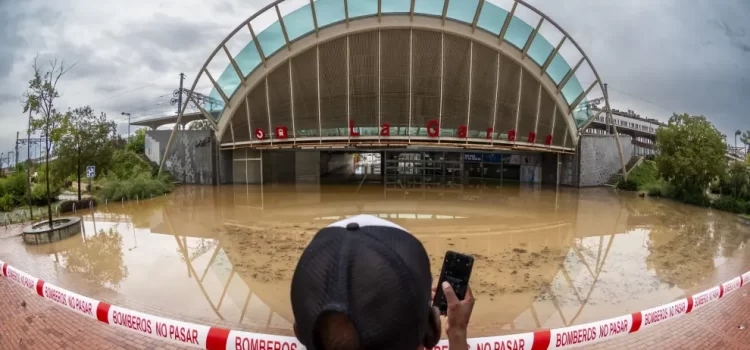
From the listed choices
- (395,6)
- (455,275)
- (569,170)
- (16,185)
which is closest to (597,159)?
(569,170)

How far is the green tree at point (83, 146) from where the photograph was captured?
18734 mm

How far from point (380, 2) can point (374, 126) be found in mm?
8519

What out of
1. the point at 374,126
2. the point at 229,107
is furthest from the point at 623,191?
the point at 229,107

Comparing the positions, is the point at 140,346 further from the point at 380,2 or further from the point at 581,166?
the point at 581,166

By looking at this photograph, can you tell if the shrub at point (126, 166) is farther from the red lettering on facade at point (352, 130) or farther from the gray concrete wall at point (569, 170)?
the gray concrete wall at point (569, 170)

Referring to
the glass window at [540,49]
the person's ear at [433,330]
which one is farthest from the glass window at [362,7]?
the person's ear at [433,330]

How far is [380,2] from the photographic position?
24.8 m

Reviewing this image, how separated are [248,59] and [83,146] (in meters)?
12.2

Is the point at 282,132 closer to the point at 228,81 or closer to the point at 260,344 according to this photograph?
the point at 228,81

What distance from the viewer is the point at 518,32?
26.1 m

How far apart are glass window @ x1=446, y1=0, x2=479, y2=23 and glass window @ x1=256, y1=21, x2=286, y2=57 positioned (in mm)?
11796

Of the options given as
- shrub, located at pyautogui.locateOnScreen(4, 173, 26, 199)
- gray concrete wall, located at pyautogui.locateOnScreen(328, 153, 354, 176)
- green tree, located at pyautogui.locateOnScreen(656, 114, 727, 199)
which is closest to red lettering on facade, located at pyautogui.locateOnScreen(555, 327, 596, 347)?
green tree, located at pyautogui.locateOnScreen(656, 114, 727, 199)

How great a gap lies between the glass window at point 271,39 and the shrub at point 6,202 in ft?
55.1

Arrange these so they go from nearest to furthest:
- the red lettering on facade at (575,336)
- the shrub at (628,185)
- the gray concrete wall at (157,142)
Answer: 1. the red lettering on facade at (575,336)
2. the shrub at (628,185)
3. the gray concrete wall at (157,142)
